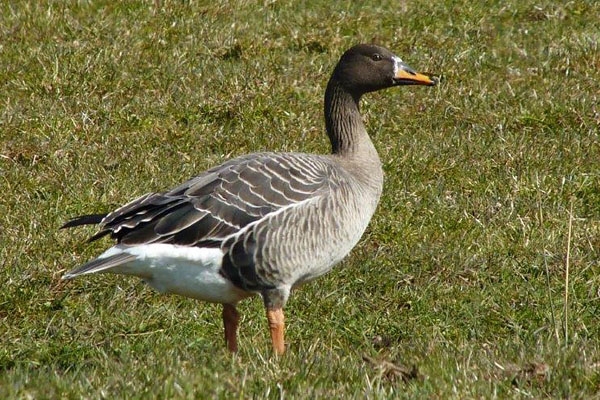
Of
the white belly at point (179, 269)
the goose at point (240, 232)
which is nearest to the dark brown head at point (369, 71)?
the goose at point (240, 232)

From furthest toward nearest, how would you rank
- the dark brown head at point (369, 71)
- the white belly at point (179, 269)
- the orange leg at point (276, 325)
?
the dark brown head at point (369, 71), the orange leg at point (276, 325), the white belly at point (179, 269)

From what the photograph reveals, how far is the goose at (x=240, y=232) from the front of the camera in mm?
6387

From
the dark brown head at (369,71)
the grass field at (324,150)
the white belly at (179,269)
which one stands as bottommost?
the grass field at (324,150)

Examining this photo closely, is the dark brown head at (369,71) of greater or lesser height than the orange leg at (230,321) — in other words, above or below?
above

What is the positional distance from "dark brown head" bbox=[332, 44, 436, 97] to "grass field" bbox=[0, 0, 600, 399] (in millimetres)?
1158

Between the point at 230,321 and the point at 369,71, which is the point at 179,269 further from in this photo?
the point at 369,71

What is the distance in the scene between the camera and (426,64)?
11.0 meters

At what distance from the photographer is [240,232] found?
21.2 ft

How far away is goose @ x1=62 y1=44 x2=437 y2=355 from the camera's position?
251 inches

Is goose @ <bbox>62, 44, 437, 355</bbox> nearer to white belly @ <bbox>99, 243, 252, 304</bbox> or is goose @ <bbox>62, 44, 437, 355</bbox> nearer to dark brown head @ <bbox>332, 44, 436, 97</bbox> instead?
white belly @ <bbox>99, 243, 252, 304</bbox>

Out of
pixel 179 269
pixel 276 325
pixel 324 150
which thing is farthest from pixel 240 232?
pixel 324 150

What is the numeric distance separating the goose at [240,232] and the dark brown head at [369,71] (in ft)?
2.82

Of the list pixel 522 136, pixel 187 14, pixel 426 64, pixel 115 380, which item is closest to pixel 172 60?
pixel 187 14

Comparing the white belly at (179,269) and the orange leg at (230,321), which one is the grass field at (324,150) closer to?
the orange leg at (230,321)
